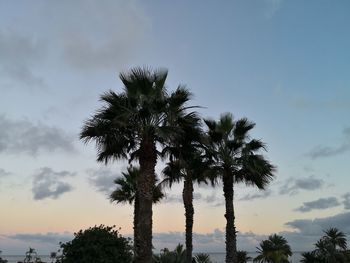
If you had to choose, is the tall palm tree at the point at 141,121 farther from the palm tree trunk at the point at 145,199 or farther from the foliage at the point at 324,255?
the foliage at the point at 324,255

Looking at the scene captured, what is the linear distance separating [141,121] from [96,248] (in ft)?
19.6

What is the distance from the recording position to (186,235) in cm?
2739

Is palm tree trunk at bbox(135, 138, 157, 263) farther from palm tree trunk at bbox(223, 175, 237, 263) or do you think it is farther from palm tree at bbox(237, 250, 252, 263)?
palm tree at bbox(237, 250, 252, 263)

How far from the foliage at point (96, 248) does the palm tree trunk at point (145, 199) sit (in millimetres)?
1085

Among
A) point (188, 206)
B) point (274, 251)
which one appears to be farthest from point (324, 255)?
point (188, 206)

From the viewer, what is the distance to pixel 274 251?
61094mm

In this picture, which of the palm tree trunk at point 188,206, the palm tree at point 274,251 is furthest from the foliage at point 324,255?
the palm tree trunk at point 188,206

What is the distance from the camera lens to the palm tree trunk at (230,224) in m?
23.4

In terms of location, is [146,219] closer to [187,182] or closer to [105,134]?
[105,134]

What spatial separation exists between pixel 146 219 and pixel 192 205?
11070 millimetres

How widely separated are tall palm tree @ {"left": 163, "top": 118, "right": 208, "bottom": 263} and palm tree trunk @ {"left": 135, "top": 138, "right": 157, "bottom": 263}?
125 cm

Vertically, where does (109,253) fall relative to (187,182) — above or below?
below

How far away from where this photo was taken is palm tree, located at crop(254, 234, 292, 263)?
195 ft

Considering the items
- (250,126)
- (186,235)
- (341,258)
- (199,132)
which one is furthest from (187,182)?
(341,258)
